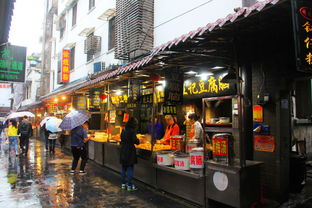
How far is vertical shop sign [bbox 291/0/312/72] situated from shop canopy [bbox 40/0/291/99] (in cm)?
22

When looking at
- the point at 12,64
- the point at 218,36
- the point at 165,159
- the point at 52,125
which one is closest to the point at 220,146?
the point at 165,159

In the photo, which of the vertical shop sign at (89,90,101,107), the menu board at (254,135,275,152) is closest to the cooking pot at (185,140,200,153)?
the menu board at (254,135,275,152)

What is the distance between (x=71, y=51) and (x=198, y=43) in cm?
1872

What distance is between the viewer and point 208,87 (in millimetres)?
9039

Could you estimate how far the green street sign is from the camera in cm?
995

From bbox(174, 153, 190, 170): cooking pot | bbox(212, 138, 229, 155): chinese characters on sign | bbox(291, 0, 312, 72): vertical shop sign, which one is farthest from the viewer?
bbox(174, 153, 190, 170): cooking pot

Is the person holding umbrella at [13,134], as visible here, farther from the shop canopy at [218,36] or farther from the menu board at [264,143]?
the menu board at [264,143]

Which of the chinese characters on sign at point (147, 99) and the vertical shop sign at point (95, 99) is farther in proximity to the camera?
the vertical shop sign at point (95, 99)

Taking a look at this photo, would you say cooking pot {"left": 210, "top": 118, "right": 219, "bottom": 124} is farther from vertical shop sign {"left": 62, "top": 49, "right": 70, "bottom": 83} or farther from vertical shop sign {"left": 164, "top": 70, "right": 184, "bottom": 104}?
vertical shop sign {"left": 62, "top": 49, "right": 70, "bottom": 83}

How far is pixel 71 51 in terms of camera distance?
21.8m

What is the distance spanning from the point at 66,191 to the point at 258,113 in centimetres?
570

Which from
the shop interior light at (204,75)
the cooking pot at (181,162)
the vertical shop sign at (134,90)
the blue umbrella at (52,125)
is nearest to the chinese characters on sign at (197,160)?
the cooking pot at (181,162)

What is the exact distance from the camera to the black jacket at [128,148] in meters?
7.23

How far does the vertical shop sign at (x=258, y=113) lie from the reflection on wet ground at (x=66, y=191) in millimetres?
2839
